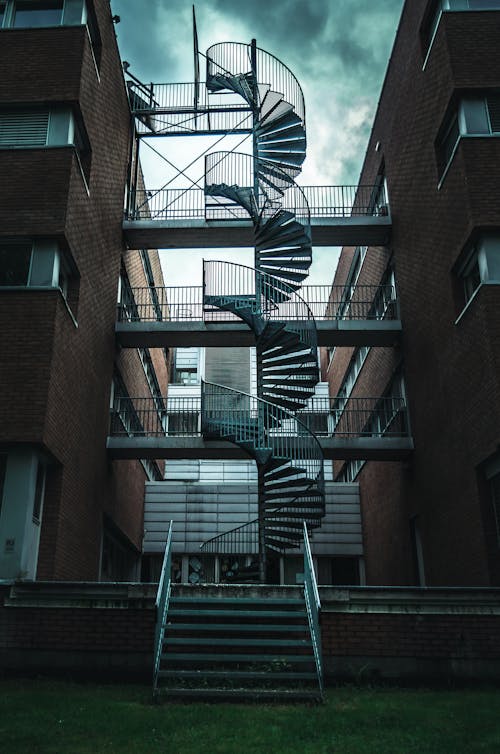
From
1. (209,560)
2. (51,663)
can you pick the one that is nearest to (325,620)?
(51,663)

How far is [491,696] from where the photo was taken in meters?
7.31

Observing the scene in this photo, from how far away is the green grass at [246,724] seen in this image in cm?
560

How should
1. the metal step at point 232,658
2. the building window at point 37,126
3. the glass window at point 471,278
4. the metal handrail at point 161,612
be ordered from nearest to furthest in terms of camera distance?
1. the metal handrail at point 161,612
2. the metal step at point 232,658
3. the glass window at point 471,278
4. the building window at point 37,126

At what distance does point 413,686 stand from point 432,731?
77.9 inches

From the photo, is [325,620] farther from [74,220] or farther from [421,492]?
[74,220]

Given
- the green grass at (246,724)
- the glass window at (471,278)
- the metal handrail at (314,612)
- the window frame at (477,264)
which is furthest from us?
the glass window at (471,278)

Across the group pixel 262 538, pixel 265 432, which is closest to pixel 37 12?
pixel 265 432

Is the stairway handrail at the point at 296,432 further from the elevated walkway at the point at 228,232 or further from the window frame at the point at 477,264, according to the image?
the elevated walkway at the point at 228,232

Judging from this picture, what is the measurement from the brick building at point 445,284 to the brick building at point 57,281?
6425 millimetres

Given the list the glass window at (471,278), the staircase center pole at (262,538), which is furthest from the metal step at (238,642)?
the glass window at (471,278)

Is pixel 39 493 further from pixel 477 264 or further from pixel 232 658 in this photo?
pixel 477 264

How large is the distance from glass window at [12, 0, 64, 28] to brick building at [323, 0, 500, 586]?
7125 millimetres

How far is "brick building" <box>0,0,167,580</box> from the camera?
36.7ft

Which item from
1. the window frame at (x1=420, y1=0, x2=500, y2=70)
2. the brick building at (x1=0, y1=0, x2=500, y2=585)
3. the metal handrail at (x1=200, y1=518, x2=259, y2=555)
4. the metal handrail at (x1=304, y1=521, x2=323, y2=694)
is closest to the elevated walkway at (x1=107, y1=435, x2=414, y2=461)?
the brick building at (x1=0, y1=0, x2=500, y2=585)
